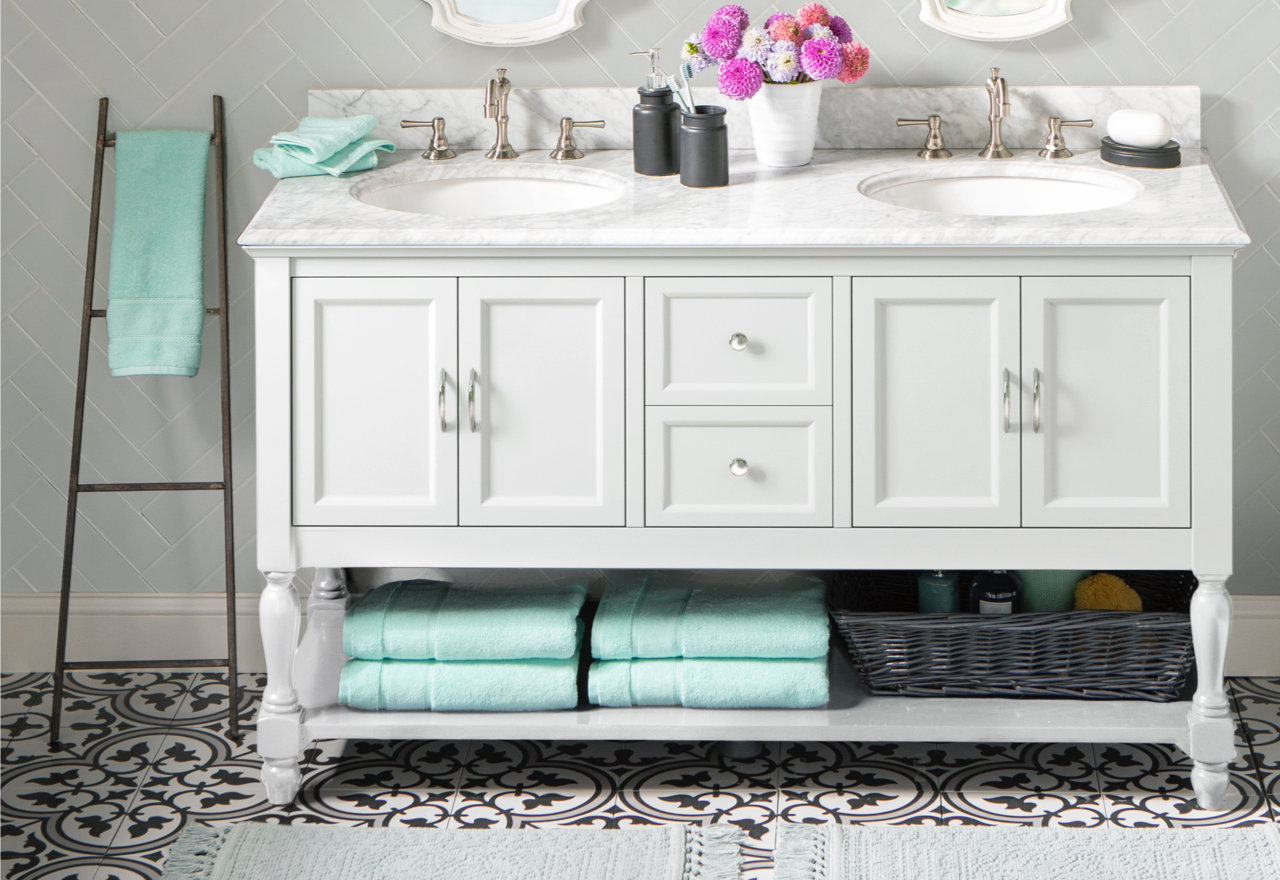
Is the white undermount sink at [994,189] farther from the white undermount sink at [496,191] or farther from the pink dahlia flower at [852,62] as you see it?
the white undermount sink at [496,191]

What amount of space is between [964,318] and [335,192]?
1021mm

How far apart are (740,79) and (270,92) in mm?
884

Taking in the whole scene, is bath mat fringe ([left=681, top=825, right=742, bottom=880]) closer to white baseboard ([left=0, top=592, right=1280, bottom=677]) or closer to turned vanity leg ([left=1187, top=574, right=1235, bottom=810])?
turned vanity leg ([left=1187, top=574, right=1235, bottom=810])

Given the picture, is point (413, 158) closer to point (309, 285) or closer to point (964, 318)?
point (309, 285)

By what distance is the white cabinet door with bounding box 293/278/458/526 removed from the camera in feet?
7.41

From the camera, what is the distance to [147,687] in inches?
115

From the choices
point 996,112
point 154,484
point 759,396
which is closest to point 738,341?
point 759,396

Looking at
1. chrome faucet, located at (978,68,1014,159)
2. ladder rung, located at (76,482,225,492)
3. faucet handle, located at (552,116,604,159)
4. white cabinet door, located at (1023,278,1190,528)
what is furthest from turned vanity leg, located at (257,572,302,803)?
chrome faucet, located at (978,68,1014,159)

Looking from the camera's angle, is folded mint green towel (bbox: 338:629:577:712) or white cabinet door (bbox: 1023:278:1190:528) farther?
folded mint green towel (bbox: 338:629:577:712)

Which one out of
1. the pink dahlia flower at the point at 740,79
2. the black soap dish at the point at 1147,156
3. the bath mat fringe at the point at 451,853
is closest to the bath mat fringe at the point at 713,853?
the bath mat fringe at the point at 451,853

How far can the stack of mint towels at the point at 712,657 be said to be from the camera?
237cm

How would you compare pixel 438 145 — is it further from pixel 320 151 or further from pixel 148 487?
pixel 148 487

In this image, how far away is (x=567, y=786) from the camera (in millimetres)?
2510

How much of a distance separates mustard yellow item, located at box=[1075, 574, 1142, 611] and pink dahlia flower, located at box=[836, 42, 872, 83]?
94 centimetres
